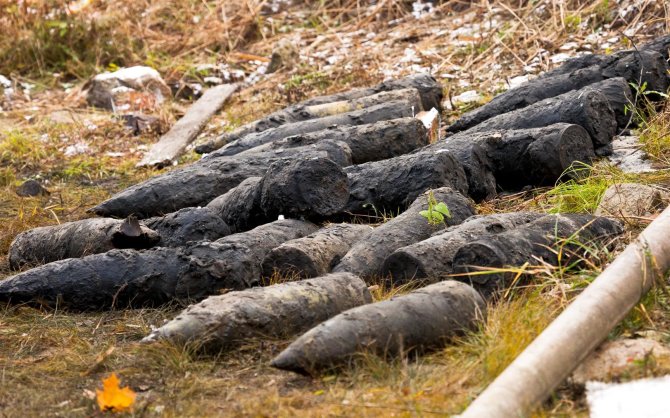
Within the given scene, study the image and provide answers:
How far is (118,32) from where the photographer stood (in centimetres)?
1164

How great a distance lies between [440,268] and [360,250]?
1.67 feet

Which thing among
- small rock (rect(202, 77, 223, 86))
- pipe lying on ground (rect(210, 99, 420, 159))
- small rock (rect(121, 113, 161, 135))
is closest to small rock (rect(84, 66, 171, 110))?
small rock (rect(202, 77, 223, 86))

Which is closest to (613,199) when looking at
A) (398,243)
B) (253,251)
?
(398,243)

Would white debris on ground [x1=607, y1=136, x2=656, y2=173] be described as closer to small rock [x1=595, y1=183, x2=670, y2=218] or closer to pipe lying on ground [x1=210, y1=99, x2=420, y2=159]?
small rock [x1=595, y1=183, x2=670, y2=218]

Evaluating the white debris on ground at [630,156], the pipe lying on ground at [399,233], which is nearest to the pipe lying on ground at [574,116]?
the white debris on ground at [630,156]

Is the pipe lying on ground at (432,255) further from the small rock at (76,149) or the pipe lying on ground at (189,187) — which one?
the small rock at (76,149)

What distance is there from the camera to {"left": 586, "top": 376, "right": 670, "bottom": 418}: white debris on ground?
10.3 feet

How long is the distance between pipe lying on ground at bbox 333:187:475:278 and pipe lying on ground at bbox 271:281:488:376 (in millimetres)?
734

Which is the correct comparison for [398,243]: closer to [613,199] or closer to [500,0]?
[613,199]

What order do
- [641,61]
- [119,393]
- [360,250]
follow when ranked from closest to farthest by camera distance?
Result: [119,393]
[360,250]
[641,61]

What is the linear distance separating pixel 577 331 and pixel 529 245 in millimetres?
1095

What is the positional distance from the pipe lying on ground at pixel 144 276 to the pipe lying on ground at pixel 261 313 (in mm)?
622

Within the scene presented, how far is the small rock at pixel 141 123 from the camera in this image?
951 centimetres

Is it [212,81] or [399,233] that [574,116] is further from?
[212,81]
